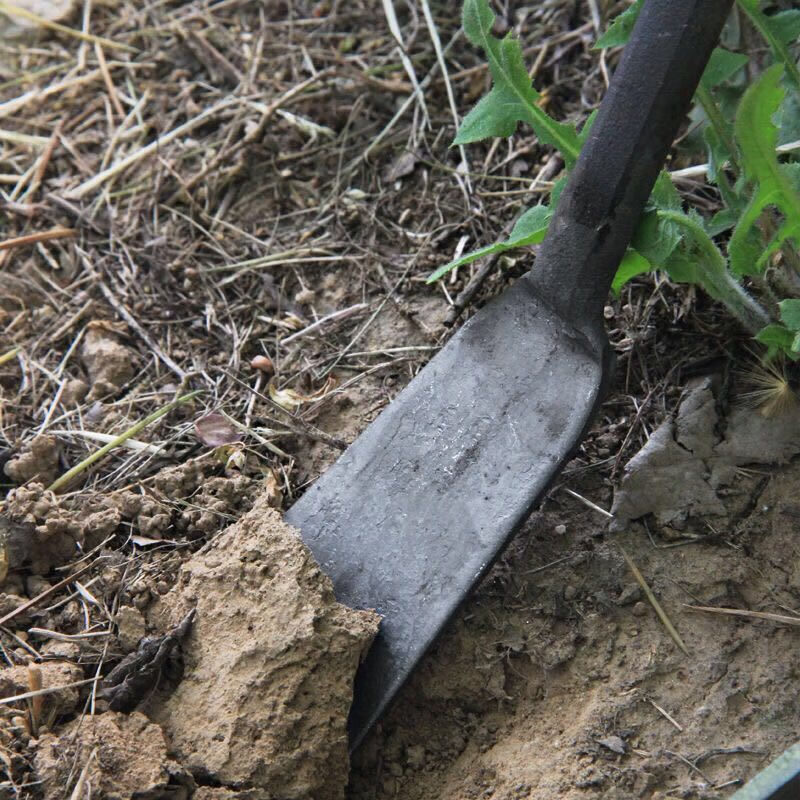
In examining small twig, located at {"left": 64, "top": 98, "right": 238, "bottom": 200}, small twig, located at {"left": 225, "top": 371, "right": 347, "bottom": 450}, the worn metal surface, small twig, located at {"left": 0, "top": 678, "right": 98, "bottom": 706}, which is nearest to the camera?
the worn metal surface

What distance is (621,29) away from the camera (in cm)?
179

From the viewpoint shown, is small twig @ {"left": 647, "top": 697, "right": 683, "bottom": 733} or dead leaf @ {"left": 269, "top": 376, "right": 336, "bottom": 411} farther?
dead leaf @ {"left": 269, "top": 376, "right": 336, "bottom": 411}

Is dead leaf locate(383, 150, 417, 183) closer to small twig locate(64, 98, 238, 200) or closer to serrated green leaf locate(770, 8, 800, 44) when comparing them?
small twig locate(64, 98, 238, 200)

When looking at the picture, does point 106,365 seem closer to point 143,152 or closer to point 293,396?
point 293,396

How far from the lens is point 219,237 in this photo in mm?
2438

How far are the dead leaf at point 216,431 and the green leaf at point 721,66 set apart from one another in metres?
1.25

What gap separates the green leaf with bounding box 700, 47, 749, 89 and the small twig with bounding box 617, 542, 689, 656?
97cm

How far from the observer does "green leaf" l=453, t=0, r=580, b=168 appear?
183 centimetres

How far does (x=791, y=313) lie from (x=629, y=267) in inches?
14.3

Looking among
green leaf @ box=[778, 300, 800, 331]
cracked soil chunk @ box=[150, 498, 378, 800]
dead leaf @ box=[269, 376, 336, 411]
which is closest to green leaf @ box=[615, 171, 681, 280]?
green leaf @ box=[778, 300, 800, 331]

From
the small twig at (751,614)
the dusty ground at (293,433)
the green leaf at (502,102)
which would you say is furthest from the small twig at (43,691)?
the green leaf at (502,102)

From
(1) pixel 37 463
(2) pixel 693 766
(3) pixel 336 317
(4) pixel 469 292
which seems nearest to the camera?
(2) pixel 693 766

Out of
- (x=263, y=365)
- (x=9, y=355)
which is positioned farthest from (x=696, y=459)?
(x=9, y=355)

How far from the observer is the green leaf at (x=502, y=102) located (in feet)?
6.01
